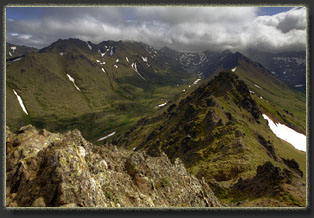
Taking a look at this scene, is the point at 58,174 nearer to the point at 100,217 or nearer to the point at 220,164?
the point at 100,217

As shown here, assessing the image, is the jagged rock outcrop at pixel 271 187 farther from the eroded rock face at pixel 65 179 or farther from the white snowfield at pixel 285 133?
the white snowfield at pixel 285 133

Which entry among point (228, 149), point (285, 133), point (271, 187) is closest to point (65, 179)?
point (271, 187)

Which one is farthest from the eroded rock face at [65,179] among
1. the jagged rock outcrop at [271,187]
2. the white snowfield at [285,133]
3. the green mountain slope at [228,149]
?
the white snowfield at [285,133]

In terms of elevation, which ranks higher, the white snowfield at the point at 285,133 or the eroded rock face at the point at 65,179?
the eroded rock face at the point at 65,179

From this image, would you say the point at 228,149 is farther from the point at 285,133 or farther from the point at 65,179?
the point at 285,133

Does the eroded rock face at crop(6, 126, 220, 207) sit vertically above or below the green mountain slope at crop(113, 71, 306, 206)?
above

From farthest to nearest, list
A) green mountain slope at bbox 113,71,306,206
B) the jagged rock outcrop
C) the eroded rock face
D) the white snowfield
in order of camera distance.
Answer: the white snowfield → green mountain slope at bbox 113,71,306,206 → the jagged rock outcrop → the eroded rock face

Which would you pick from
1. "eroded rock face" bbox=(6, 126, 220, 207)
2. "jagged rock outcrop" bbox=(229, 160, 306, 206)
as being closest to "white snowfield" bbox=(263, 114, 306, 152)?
"jagged rock outcrop" bbox=(229, 160, 306, 206)

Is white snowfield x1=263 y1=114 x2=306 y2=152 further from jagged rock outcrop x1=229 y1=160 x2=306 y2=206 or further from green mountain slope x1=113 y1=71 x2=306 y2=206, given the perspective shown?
jagged rock outcrop x1=229 y1=160 x2=306 y2=206

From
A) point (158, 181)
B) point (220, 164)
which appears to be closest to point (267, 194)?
point (220, 164)

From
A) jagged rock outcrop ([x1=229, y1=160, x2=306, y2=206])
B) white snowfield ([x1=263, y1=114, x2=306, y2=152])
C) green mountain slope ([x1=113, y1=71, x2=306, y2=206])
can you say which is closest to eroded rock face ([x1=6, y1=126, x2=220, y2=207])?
green mountain slope ([x1=113, y1=71, x2=306, y2=206])

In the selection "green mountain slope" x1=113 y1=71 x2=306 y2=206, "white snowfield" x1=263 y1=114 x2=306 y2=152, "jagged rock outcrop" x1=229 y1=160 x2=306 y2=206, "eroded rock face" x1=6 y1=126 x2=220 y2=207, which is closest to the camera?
"eroded rock face" x1=6 y1=126 x2=220 y2=207

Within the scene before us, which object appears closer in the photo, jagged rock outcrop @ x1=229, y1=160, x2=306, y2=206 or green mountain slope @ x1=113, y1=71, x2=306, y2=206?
jagged rock outcrop @ x1=229, y1=160, x2=306, y2=206
